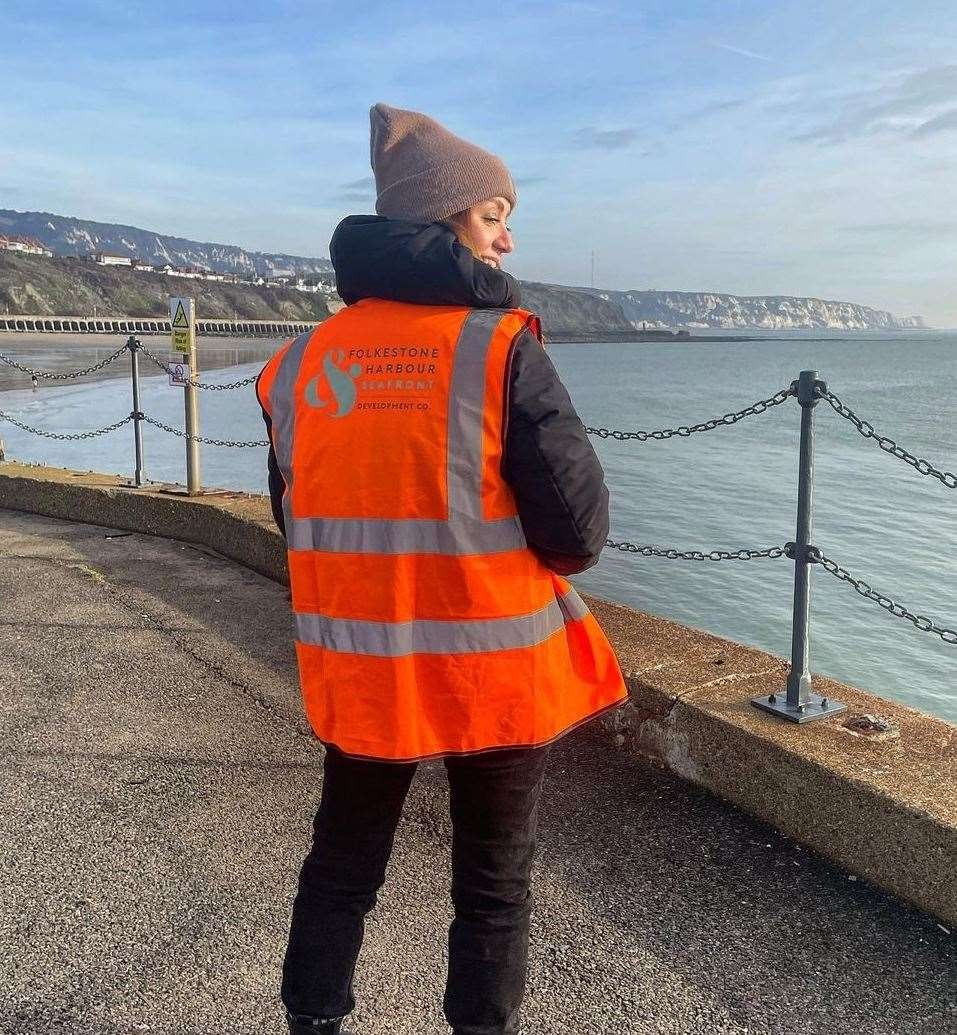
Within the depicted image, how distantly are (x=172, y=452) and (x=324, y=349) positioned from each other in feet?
62.6

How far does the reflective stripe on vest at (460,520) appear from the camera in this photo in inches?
63.0

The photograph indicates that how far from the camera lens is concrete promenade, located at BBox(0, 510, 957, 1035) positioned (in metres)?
2.17

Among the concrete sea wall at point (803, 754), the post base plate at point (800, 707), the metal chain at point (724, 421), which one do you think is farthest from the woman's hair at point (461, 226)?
the post base plate at point (800, 707)

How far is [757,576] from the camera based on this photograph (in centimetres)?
1183

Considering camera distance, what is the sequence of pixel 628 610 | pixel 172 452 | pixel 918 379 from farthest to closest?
pixel 918 379, pixel 172 452, pixel 628 610

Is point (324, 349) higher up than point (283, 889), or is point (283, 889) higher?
point (324, 349)

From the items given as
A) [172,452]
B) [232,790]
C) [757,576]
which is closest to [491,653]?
[232,790]

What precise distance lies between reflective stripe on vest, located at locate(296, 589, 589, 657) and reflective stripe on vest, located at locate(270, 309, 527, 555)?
0.43 ft

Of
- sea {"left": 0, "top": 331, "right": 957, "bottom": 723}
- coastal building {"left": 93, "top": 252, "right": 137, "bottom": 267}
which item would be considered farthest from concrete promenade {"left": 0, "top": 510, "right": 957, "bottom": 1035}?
coastal building {"left": 93, "top": 252, "right": 137, "bottom": 267}

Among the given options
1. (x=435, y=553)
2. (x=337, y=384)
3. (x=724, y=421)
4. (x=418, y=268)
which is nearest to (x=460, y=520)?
(x=435, y=553)

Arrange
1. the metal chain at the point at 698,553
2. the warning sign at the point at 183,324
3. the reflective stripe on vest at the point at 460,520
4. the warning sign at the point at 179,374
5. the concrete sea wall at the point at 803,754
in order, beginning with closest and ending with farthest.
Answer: the reflective stripe on vest at the point at 460,520 < the concrete sea wall at the point at 803,754 < the metal chain at the point at 698,553 < the warning sign at the point at 179,374 < the warning sign at the point at 183,324

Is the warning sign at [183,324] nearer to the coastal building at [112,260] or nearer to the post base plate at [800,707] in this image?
the post base plate at [800,707]

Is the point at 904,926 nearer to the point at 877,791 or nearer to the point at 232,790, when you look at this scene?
the point at 877,791

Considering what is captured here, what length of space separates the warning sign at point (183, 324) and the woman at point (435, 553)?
19.8 feet
